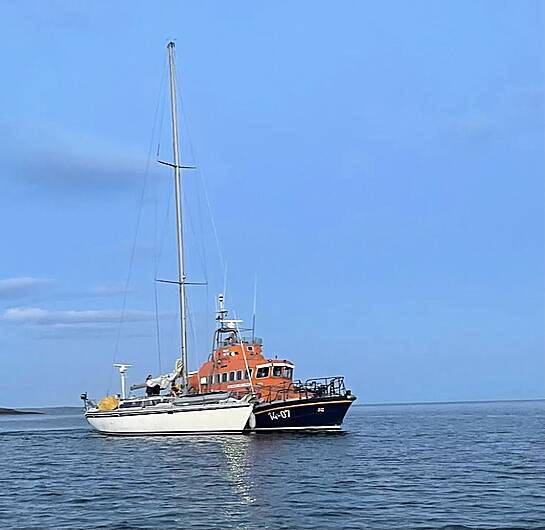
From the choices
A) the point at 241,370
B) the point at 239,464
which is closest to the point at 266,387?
the point at 241,370

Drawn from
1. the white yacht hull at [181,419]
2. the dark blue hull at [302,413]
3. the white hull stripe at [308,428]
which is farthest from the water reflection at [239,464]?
the dark blue hull at [302,413]

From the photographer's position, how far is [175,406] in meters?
50.0

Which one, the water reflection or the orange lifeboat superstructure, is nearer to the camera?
the water reflection

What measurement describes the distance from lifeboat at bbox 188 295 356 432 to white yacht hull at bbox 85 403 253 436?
97cm

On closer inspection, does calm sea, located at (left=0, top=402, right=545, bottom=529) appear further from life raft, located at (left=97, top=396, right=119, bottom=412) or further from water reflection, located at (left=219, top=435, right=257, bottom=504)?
life raft, located at (left=97, top=396, right=119, bottom=412)

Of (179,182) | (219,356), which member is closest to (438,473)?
(219,356)

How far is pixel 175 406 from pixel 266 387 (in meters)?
6.06

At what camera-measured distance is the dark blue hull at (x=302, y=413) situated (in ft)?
160

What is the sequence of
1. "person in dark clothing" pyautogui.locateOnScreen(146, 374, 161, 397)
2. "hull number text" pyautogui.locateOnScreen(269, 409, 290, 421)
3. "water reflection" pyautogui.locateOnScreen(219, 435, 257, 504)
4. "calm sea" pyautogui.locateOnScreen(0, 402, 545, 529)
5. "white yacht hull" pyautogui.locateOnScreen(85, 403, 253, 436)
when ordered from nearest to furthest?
1. "calm sea" pyautogui.locateOnScreen(0, 402, 545, 529)
2. "water reflection" pyautogui.locateOnScreen(219, 435, 257, 504)
3. "white yacht hull" pyautogui.locateOnScreen(85, 403, 253, 436)
4. "hull number text" pyautogui.locateOnScreen(269, 409, 290, 421)
5. "person in dark clothing" pyautogui.locateOnScreen(146, 374, 161, 397)

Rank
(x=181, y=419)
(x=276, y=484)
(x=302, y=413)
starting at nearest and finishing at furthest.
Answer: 1. (x=276, y=484)
2. (x=302, y=413)
3. (x=181, y=419)

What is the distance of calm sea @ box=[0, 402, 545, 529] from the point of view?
871 inches

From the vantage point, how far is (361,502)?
24.8 metres

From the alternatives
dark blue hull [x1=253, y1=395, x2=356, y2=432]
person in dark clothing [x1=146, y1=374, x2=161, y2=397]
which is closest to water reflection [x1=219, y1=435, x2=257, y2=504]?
dark blue hull [x1=253, y1=395, x2=356, y2=432]

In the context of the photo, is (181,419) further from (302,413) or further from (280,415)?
(302,413)
